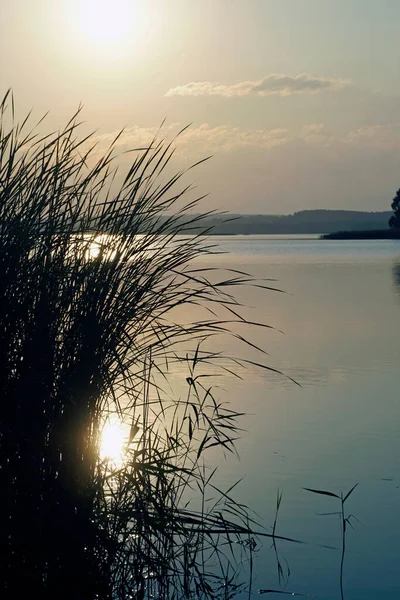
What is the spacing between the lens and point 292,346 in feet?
41.5

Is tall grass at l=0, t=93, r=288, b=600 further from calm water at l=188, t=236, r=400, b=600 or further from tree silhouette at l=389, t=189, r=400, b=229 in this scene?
tree silhouette at l=389, t=189, r=400, b=229

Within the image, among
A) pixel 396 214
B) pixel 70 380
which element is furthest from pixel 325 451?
pixel 396 214

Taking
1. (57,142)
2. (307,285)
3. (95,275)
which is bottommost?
(307,285)

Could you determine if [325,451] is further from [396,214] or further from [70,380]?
[396,214]

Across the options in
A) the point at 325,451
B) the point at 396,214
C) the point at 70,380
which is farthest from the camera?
the point at 396,214

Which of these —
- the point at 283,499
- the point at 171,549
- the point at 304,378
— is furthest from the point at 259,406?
the point at 171,549

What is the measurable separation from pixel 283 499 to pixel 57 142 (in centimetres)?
272

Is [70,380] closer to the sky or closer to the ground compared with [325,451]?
closer to the sky

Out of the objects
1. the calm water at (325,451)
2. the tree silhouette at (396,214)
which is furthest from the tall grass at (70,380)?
the tree silhouette at (396,214)

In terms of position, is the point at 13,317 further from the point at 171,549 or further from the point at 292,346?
the point at 292,346

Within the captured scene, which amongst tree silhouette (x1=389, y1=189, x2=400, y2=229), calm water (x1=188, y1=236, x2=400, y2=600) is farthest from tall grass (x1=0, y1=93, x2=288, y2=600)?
tree silhouette (x1=389, y1=189, x2=400, y2=229)

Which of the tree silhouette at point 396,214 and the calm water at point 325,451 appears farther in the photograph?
the tree silhouette at point 396,214

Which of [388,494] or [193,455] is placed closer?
[388,494]

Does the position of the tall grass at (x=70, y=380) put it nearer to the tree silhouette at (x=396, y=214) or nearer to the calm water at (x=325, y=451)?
the calm water at (x=325, y=451)
